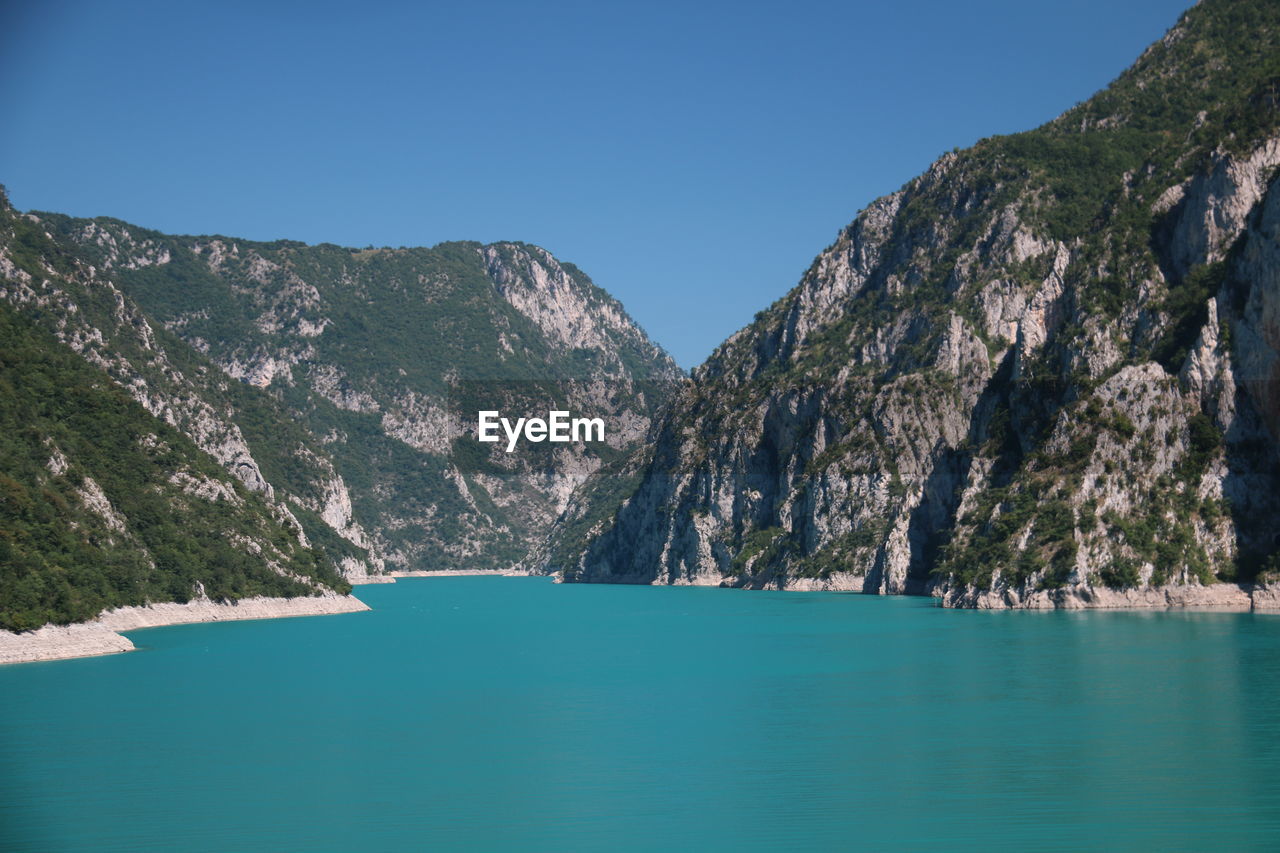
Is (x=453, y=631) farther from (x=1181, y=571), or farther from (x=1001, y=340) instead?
(x=1001, y=340)

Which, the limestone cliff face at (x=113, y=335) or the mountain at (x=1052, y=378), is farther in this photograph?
the limestone cliff face at (x=113, y=335)

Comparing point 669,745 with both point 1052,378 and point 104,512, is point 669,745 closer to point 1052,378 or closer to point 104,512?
point 104,512

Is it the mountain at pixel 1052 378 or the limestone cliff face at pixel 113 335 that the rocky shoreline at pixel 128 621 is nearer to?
the limestone cliff face at pixel 113 335

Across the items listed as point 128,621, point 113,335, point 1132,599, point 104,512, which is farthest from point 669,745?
point 113,335

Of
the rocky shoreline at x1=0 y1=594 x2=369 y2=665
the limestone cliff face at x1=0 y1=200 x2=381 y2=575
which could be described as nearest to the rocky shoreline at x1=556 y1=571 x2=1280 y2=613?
the rocky shoreline at x1=0 y1=594 x2=369 y2=665

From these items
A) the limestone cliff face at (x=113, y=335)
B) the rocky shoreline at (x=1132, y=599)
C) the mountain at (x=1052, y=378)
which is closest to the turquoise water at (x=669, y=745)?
the rocky shoreline at (x=1132, y=599)

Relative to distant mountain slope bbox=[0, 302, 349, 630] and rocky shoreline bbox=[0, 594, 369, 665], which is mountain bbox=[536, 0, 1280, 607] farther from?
distant mountain slope bbox=[0, 302, 349, 630]
